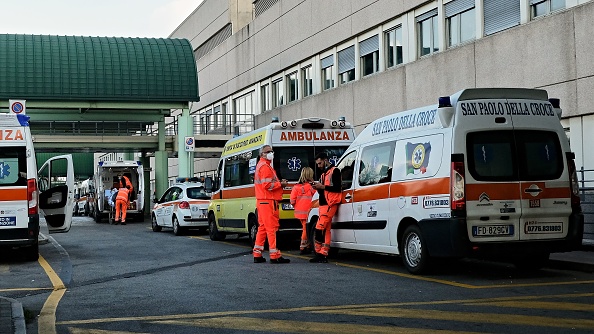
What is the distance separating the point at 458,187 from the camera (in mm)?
10805

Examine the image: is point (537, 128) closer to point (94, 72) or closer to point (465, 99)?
point (465, 99)

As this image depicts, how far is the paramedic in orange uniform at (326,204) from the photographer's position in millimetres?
13789

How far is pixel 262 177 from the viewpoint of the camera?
1398 centimetres

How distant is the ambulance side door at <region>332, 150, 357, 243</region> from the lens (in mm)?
13656

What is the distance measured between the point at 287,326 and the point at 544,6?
14222mm

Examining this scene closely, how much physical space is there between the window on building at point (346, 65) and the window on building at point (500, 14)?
29.1ft

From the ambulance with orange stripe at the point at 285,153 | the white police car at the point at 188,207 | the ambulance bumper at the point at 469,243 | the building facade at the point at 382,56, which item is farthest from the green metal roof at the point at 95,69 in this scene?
the ambulance bumper at the point at 469,243

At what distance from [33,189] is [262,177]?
4111 millimetres

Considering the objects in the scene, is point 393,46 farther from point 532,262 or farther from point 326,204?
point 532,262

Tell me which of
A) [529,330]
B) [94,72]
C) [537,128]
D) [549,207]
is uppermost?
[94,72]

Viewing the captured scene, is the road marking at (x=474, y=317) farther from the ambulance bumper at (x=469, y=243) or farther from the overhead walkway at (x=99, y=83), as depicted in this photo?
the overhead walkway at (x=99, y=83)

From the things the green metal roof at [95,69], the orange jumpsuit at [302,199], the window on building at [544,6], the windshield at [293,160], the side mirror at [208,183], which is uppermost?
the green metal roof at [95,69]

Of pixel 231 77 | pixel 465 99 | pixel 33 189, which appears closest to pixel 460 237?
pixel 465 99

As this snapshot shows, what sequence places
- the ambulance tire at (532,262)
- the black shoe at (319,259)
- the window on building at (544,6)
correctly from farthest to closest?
1. the window on building at (544,6)
2. the black shoe at (319,259)
3. the ambulance tire at (532,262)
